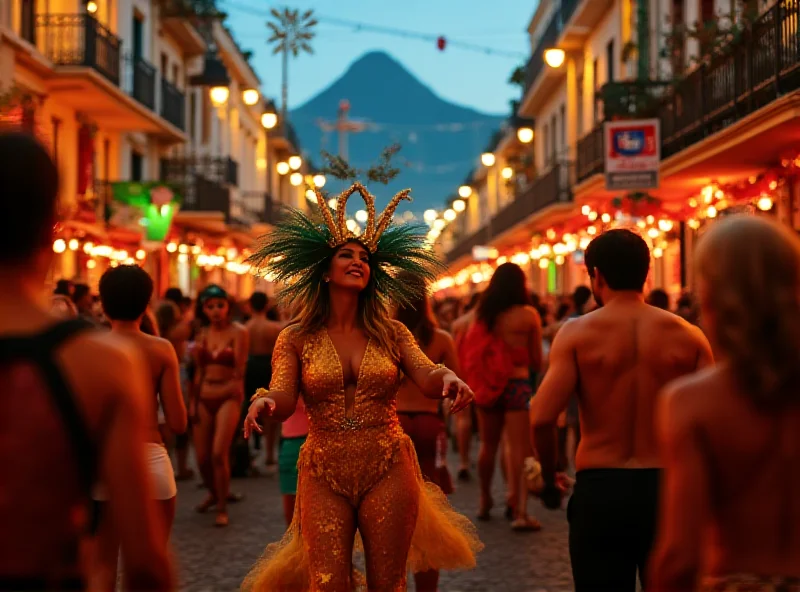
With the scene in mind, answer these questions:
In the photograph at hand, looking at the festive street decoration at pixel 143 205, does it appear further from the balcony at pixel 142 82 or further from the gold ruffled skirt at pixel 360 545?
the gold ruffled skirt at pixel 360 545

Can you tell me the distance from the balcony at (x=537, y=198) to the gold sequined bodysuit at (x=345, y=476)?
1156 inches

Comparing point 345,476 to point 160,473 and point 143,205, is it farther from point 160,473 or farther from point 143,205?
point 143,205

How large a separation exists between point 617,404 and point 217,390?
7.08 m

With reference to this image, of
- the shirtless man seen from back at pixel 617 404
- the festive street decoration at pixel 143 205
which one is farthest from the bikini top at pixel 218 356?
the festive street decoration at pixel 143 205

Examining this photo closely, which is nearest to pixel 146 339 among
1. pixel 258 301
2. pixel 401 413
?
pixel 401 413

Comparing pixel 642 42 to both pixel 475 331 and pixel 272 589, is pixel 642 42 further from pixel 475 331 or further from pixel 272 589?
pixel 272 589

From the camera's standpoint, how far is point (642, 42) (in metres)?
26.9

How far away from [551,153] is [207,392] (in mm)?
34180

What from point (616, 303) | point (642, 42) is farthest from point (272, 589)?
point (642, 42)

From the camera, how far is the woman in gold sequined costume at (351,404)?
562 cm

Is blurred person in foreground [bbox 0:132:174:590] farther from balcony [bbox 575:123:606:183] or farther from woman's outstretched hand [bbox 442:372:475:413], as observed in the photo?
balcony [bbox 575:123:606:183]

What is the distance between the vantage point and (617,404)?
4844 millimetres

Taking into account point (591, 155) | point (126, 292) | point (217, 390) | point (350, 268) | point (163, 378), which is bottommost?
point (217, 390)

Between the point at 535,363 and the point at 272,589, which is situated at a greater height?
the point at 535,363
